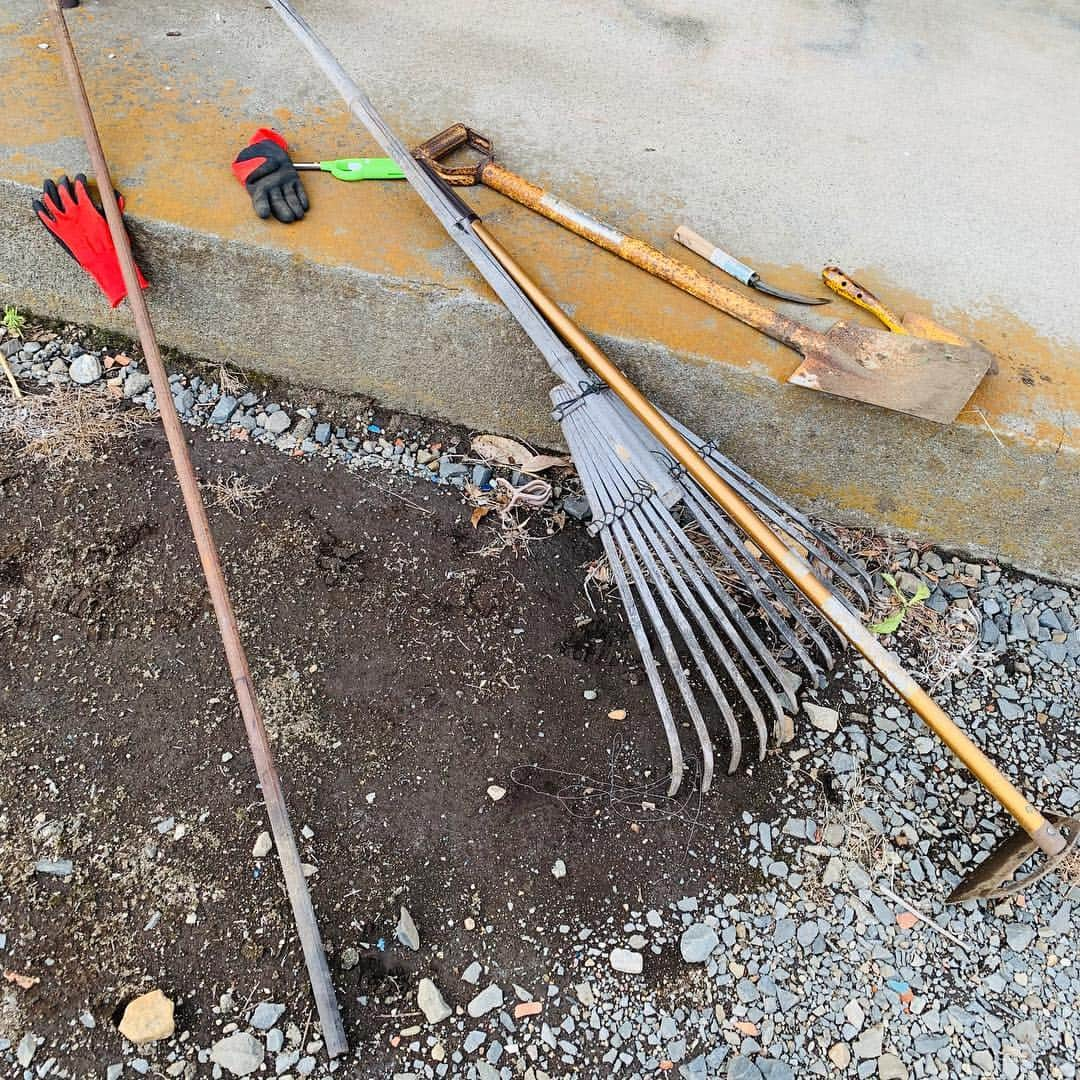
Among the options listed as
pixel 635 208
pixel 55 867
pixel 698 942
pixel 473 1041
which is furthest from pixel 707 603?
pixel 55 867

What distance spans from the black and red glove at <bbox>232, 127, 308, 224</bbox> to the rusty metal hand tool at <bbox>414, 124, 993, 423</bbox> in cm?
77

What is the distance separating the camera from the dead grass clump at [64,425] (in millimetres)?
2764

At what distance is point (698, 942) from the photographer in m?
1.97

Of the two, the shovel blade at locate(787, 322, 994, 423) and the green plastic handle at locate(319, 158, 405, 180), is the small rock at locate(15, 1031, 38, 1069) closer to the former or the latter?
the shovel blade at locate(787, 322, 994, 423)

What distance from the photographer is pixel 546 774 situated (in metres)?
2.20

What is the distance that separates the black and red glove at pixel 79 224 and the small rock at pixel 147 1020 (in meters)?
1.97

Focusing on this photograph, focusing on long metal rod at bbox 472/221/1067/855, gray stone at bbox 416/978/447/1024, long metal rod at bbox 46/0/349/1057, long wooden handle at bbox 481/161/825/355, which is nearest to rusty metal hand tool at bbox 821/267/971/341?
long wooden handle at bbox 481/161/825/355

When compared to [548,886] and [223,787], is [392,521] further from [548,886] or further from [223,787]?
[548,886]

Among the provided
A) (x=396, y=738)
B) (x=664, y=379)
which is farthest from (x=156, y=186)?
(x=396, y=738)

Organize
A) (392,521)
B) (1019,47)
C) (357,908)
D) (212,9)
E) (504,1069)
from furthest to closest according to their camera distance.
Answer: (1019,47), (212,9), (392,521), (357,908), (504,1069)

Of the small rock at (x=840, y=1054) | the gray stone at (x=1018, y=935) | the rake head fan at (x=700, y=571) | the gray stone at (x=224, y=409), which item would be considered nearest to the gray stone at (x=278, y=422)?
the gray stone at (x=224, y=409)

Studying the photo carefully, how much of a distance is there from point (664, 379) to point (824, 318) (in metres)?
0.49

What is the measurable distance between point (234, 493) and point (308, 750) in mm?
912

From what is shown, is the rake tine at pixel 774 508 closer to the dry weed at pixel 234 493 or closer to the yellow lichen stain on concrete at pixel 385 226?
the yellow lichen stain on concrete at pixel 385 226
